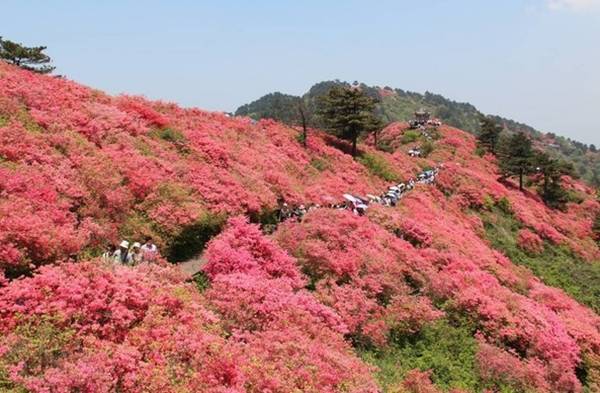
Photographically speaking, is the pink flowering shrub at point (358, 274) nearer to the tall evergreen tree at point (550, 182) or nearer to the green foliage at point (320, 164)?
the green foliage at point (320, 164)

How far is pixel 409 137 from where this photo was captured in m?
81.8

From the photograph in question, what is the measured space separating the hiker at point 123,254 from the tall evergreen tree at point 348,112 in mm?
35749

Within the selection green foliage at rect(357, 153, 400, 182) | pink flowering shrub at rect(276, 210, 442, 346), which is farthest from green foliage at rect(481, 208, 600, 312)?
pink flowering shrub at rect(276, 210, 442, 346)

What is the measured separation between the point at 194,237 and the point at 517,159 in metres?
54.3

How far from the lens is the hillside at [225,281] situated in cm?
1187

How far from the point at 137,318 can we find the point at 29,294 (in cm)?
257

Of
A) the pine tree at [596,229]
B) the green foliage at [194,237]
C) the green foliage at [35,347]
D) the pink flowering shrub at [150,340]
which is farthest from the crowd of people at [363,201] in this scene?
the pine tree at [596,229]

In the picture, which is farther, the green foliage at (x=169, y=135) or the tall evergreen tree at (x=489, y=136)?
the tall evergreen tree at (x=489, y=136)

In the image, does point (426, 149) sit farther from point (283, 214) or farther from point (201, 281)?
point (201, 281)

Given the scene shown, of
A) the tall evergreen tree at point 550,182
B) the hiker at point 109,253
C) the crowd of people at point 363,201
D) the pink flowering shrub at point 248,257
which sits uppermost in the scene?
the tall evergreen tree at point 550,182

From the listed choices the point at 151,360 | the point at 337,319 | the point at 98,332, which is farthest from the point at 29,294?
the point at 337,319

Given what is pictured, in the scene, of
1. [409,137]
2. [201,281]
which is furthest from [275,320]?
[409,137]

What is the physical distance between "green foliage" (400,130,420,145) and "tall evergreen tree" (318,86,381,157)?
28.3m

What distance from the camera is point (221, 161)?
100 feet
